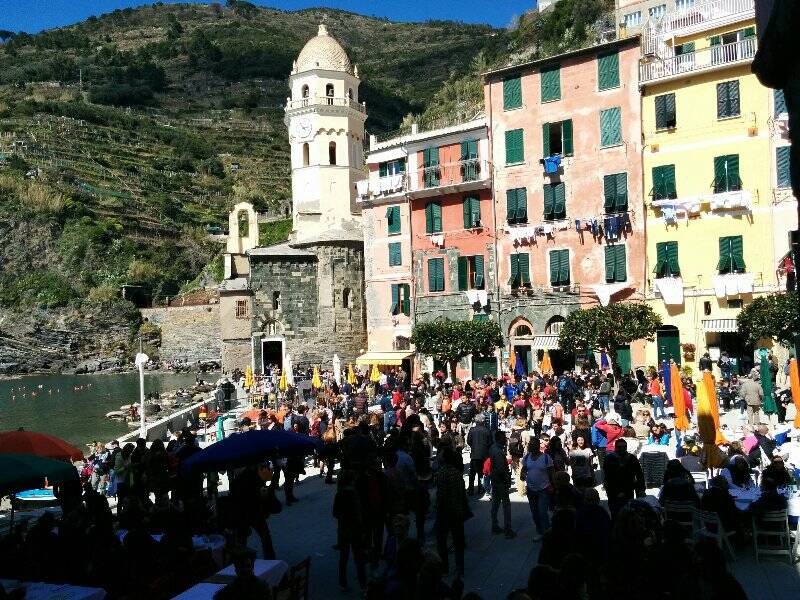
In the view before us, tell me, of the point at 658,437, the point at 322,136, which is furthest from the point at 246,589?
the point at 322,136

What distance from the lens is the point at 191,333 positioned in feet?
255

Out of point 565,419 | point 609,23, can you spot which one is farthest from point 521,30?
point 565,419

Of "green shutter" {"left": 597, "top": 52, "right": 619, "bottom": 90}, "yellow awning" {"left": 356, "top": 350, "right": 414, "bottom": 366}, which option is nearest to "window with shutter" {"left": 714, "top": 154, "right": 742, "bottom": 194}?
"green shutter" {"left": 597, "top": 52, "right": 619, "bottom": 90}

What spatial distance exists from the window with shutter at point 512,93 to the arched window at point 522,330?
895cm

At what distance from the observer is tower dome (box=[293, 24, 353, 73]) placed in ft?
170

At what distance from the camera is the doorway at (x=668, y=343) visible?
103 feet

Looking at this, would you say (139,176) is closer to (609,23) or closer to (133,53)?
(609,23)

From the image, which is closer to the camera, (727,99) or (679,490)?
(679,490)

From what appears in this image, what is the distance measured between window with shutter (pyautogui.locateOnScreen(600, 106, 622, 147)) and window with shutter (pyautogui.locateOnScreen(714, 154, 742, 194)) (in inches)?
155

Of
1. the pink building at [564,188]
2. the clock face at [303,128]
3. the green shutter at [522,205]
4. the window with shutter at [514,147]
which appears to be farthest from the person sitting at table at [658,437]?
the clock face at [303,128]

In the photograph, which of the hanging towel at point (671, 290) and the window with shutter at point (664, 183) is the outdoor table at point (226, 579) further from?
the window with shutter at point (664, 183)

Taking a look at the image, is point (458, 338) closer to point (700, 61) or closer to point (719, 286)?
point (719, 286)

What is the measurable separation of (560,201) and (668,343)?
7015mm

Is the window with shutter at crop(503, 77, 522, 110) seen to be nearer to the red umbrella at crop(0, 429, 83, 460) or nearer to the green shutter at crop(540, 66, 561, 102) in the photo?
the green shutter at crop(540, 66, 561, 102)
